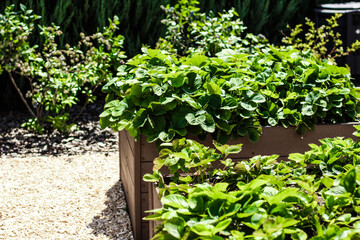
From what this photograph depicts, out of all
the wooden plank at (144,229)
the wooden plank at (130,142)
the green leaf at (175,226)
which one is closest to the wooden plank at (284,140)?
the wooden plank at (130,142)

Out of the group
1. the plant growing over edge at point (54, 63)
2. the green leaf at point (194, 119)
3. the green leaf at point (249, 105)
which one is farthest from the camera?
the plant growing over edge at point (54, 63)

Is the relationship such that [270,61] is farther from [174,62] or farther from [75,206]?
[75,206]

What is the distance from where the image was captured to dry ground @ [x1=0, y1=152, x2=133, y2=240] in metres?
3.17

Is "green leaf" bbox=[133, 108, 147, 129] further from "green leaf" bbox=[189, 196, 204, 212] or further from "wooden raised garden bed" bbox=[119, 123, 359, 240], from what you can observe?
"green leaf" bbox=[189, 196, 204, 212]

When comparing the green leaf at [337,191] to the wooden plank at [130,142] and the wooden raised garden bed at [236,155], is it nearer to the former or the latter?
the wooden raised garden bed at [236,155]

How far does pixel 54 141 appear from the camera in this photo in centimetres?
486

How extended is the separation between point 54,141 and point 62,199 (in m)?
1.31

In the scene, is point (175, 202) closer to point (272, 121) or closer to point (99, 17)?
point (272, 121)

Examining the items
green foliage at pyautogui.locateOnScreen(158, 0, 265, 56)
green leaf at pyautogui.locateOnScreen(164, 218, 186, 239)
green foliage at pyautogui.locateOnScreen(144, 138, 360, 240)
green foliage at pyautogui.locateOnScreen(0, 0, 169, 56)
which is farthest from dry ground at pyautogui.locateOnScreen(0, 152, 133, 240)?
green foliage at pyautogui.locateOnScreen(0, 0, 169, 56)

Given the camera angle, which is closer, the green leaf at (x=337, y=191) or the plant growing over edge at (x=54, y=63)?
the green leaf at (x=337, y=191)

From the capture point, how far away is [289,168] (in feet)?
6.87

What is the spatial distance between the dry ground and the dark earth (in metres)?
0.17

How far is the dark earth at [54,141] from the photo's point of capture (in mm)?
4660

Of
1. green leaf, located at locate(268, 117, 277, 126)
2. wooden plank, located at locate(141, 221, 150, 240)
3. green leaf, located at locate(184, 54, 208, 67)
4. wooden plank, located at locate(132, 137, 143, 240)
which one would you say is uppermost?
green leaf, located at locate(184, 54, 208, 67)
